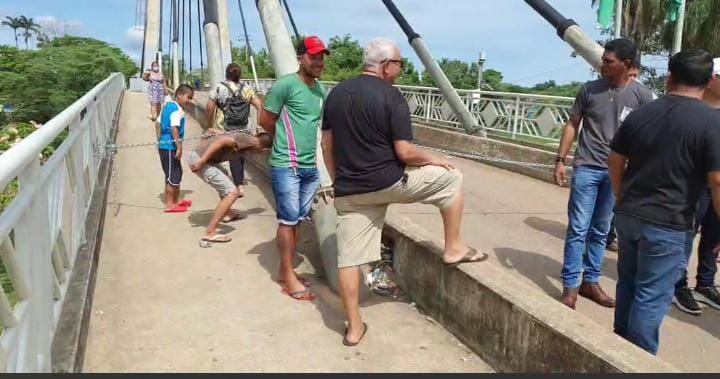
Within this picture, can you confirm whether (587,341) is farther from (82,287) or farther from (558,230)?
(558,230)

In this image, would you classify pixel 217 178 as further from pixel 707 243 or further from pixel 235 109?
pixel 707 243

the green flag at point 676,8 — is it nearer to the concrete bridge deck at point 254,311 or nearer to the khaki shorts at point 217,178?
the concrete bridge deck at point 254,311

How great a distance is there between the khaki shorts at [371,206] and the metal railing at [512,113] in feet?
18.6

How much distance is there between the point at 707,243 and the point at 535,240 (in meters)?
1.60

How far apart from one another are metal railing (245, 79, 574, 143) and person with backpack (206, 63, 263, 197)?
2451 mm

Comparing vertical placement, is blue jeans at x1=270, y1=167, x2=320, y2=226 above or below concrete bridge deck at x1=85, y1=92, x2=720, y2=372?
above

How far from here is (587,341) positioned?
2.56 meters

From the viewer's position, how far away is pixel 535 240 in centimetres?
555

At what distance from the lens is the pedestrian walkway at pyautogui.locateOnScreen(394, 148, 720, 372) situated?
3.51m

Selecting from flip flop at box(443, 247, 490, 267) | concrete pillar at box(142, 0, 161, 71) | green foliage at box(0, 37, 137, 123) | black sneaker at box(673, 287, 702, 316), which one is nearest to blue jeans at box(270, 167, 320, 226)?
flip flop at box(443, 247, 490, 267)

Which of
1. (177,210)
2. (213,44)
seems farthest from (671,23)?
(177,210)

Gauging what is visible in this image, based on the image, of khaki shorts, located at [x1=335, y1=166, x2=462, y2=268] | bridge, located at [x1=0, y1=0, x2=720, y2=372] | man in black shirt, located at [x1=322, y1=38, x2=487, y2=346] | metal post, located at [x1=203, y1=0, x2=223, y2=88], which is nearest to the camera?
bridge, located at [x1=0, y1=0, x2=720, y2=372]

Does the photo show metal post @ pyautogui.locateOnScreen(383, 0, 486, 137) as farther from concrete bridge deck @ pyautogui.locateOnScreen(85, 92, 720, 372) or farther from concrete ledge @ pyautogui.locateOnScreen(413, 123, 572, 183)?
concrete bridge deck @ pyautogui.locateOnScreen(85, 92, 720, 372)

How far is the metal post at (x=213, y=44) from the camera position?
12695mm
